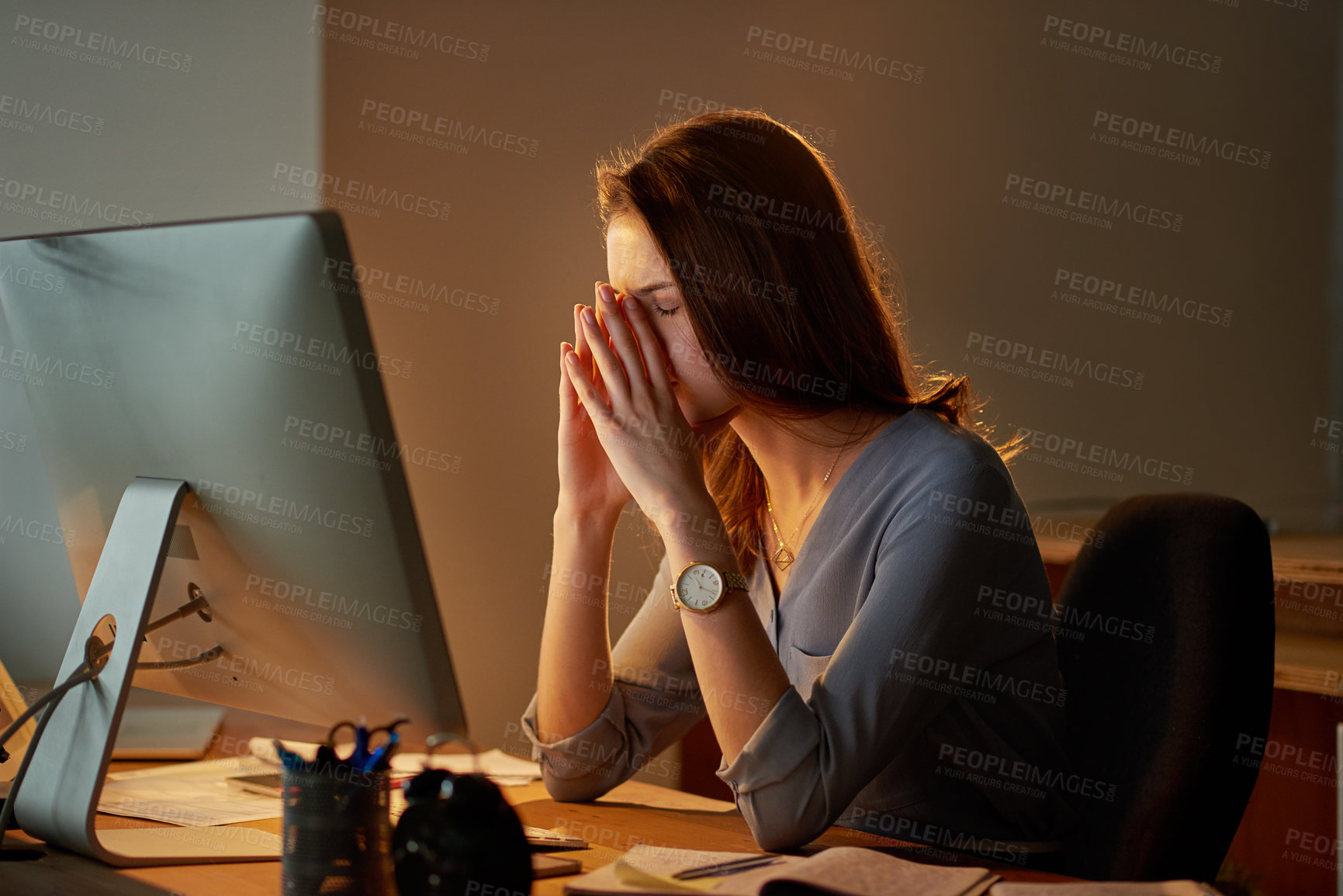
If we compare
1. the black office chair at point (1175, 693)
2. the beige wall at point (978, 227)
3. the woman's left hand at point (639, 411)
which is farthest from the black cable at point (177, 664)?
the beige wall at point (978, 227)

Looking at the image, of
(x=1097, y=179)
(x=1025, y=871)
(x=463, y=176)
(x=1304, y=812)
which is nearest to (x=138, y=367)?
(x=1025, y=871)

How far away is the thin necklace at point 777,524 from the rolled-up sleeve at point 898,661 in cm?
17

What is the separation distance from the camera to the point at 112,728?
890 mm

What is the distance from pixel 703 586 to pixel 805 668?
0.88 ft

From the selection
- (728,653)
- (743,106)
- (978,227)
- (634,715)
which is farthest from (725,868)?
(978,227)

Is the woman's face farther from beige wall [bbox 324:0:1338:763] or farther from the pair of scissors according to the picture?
beige wall [bbox 324:0:1338:763]

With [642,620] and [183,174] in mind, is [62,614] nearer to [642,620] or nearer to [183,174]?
[642,620]

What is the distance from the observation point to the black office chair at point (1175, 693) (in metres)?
1.09

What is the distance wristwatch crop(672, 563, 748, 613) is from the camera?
41.8 inches

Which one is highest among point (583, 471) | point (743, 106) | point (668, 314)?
point (743, 106)

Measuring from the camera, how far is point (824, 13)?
10.4 ft

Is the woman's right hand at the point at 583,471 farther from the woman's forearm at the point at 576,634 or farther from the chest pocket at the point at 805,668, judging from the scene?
the chest pocket at the point at 805,668

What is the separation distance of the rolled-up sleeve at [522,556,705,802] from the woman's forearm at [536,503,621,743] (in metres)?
0.02

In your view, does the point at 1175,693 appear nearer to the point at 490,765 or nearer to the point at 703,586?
the point at 703,586
